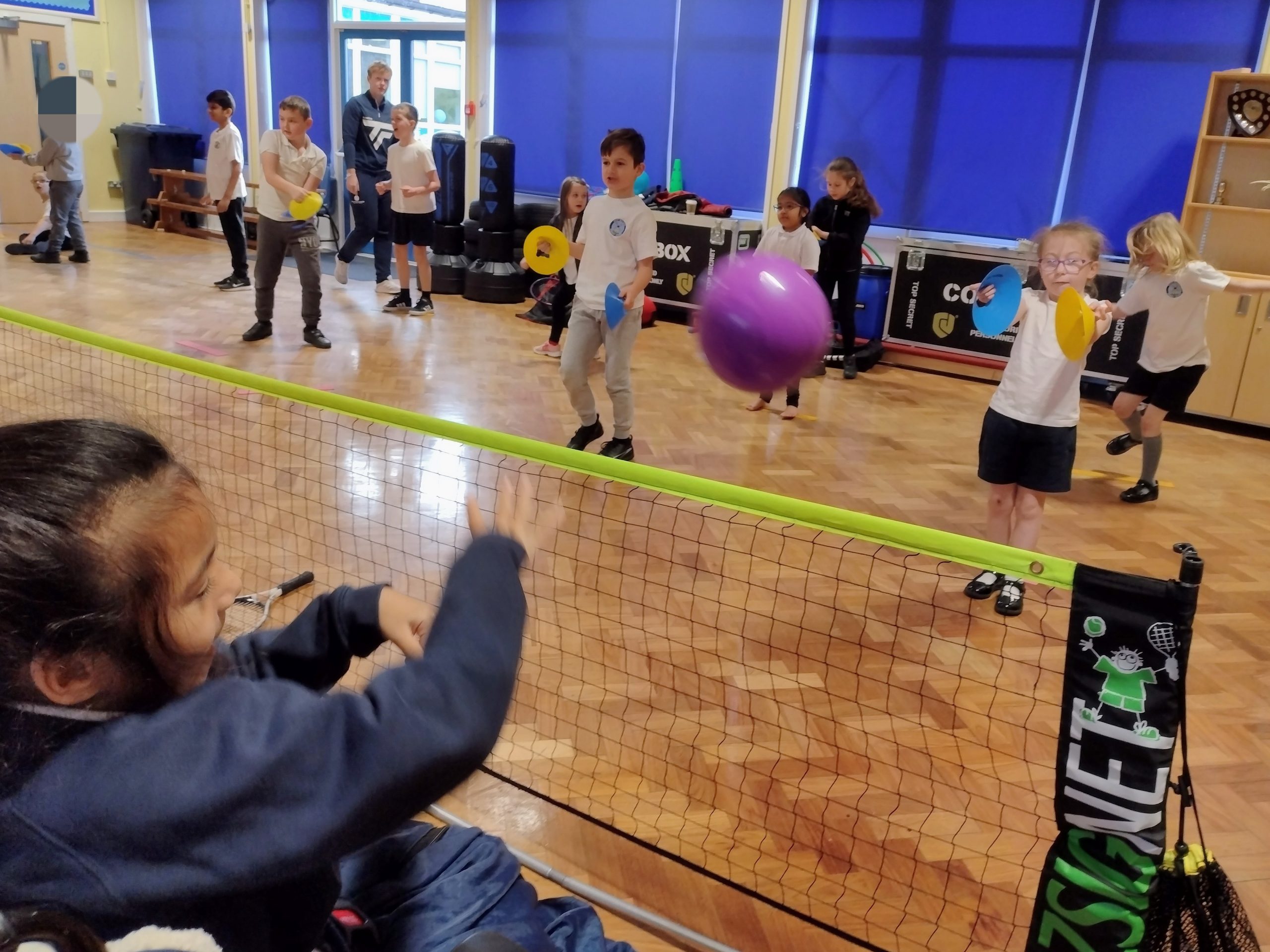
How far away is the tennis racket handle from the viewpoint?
3391 millimetres

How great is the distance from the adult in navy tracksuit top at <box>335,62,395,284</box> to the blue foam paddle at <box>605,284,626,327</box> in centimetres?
450

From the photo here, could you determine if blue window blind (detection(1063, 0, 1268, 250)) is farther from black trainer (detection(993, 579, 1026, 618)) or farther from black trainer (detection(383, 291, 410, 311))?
black trainer (detection(383, 291, 410, 311))

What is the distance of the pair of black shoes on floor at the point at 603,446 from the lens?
5.17m

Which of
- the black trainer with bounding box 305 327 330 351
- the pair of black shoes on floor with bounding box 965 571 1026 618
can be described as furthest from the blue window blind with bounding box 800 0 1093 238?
the pair of black shoes on floor with bounding box 965 571 1026 618

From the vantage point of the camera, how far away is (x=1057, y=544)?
444cm

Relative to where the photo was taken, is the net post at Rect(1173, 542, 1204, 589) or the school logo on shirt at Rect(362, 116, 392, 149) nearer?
the net post at Rect(1173, 542, 1204, 589)

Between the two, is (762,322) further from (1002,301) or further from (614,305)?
(614,305)

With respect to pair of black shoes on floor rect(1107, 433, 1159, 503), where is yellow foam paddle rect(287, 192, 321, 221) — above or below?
above

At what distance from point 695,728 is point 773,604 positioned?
85 centimetres

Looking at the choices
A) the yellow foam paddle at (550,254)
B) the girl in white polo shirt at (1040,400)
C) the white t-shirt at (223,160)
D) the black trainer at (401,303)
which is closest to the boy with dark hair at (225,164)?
the white t-shirt at (223,160)

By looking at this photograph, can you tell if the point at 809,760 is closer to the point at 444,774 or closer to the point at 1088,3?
the point at 444,774

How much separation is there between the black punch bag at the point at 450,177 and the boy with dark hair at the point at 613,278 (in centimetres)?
508

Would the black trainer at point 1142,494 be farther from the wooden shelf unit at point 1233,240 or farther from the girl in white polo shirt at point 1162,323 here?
the wooden shelf unit at point 1233,240

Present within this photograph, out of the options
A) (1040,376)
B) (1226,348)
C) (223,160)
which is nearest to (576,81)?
(223,160)
